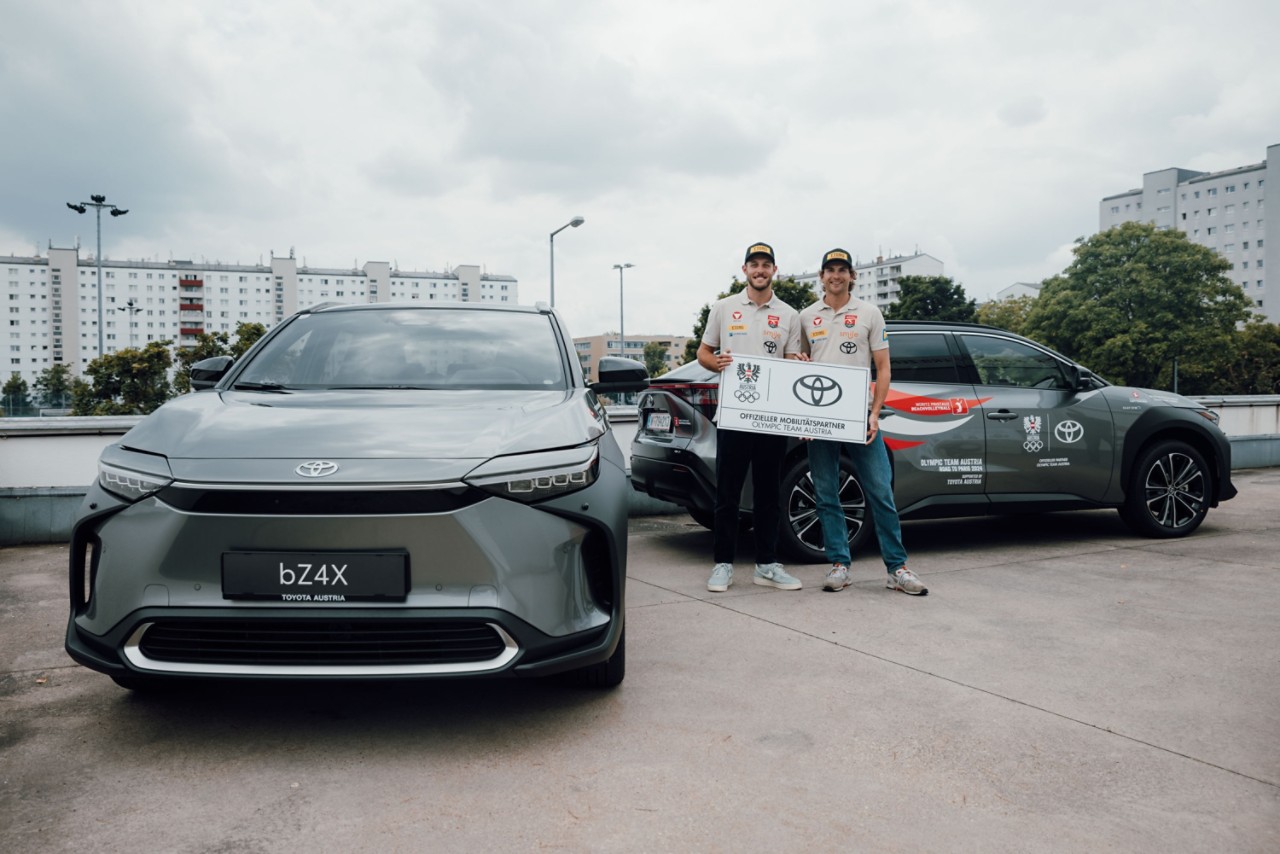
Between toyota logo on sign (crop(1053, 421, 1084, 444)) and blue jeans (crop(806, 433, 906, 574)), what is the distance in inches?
79.5

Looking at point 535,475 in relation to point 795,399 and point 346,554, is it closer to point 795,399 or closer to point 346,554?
point 346,554

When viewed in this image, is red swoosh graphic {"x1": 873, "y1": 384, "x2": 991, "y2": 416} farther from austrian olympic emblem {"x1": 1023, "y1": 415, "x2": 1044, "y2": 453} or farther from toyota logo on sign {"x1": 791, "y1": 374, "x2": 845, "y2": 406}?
toyota logo on sign {"x1": 791, "y1": 374, "x2": 845, "y2": 406}

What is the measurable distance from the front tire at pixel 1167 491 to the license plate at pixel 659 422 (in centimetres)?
356

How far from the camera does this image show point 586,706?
346 cm

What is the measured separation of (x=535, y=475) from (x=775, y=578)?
2864 millimetres

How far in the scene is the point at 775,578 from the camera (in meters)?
5.49

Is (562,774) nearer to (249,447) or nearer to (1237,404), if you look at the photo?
(249,447)

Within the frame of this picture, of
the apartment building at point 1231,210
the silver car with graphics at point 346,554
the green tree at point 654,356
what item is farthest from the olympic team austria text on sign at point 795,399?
the green tree at point 654,356

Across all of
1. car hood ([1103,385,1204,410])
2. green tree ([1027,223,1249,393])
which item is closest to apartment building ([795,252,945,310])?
green tree ([1027,223,1249,393])

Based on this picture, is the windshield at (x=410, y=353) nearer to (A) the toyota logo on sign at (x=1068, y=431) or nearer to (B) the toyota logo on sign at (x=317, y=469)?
(B) the toyota logo on sign at (x=317, y=469)

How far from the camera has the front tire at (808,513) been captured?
609 centimetres

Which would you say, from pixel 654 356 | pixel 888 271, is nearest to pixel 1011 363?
pixel 654 356

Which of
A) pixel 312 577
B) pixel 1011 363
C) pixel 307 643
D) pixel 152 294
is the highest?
pixel 152 294

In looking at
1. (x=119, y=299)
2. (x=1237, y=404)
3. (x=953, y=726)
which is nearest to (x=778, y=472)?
(x=953, y=726)
